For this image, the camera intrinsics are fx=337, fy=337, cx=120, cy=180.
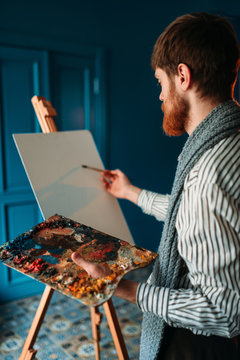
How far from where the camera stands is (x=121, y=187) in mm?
1622

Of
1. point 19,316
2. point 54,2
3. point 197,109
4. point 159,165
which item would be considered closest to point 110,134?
point 159,165

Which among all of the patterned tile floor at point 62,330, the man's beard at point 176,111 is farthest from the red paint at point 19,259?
the patterned tile floor at point 62,330

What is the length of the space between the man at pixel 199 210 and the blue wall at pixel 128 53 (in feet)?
5.22

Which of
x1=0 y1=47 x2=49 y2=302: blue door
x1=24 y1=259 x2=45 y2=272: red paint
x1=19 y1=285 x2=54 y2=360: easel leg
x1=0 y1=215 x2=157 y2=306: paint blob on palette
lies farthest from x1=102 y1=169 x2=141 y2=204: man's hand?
x1=0 y1=47 x2=49 y2=302: blue door

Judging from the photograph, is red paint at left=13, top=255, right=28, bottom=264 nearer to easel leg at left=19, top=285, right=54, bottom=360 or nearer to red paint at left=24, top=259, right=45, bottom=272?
red paint at left=24, top=259, right=45, bottom=272

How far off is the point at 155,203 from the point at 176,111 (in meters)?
0.60

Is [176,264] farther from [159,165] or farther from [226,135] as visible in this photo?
[159,165]

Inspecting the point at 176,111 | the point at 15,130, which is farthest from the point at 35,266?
the point at 15,130

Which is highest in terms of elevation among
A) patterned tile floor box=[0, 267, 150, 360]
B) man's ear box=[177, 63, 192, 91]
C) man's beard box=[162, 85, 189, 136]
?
man's ear box=[177, 63, 192, 91]

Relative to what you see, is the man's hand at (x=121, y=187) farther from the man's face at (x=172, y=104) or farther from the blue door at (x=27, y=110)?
the blue door at (x=27, y=110)

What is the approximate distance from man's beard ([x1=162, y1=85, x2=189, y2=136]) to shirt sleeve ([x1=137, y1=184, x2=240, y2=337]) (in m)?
0.25

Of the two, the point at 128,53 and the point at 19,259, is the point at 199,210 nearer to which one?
the point at 19,259

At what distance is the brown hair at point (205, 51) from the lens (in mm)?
875

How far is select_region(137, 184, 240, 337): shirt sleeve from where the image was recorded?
75 centimetres
